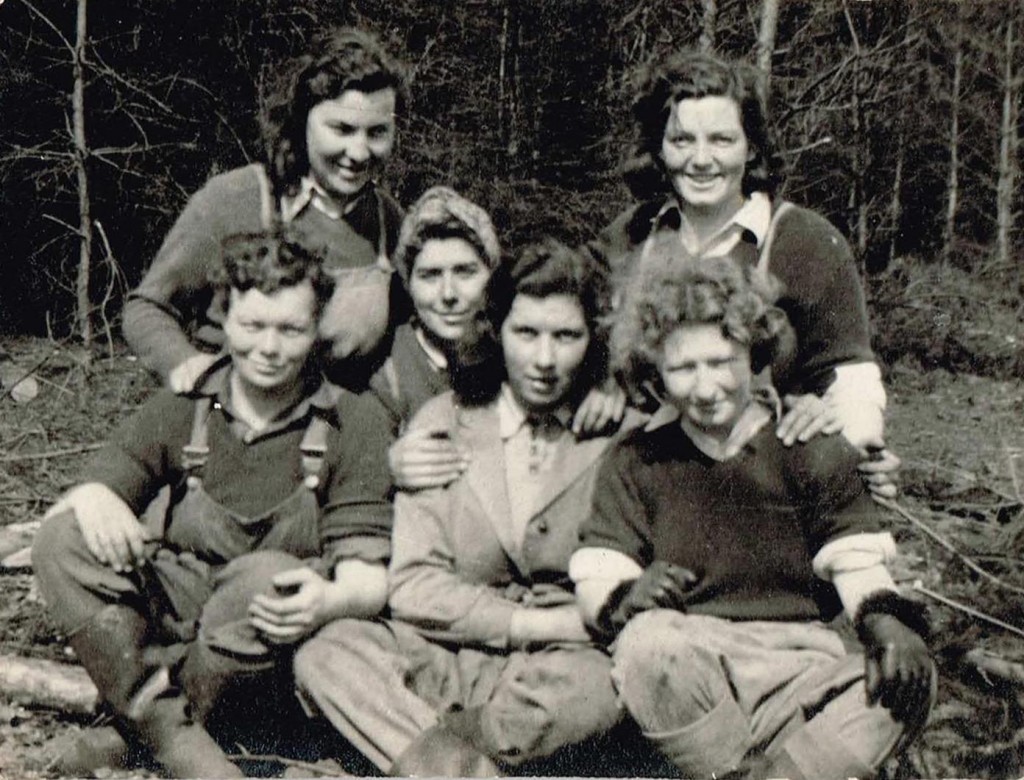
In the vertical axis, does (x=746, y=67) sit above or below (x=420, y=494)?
above

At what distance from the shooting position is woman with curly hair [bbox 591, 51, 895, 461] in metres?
3.09

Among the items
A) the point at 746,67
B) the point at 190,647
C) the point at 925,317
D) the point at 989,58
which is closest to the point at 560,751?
the point at 190,647

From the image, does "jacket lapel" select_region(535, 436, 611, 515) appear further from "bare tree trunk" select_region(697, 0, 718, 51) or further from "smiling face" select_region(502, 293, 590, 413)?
"bare tree trunk" select_region(697, 0, 718, 51)

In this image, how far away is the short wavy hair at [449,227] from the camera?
10.1 ft

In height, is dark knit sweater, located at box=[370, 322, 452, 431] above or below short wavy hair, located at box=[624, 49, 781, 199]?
below

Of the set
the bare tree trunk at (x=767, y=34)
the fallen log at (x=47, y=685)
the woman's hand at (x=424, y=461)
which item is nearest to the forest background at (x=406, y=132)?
the bare tree trunk at (x=767, y=34)

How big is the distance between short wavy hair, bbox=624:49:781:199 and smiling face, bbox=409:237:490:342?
0.54 m

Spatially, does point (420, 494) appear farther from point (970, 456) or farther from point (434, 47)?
point (970, 456)

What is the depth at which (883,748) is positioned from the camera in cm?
238

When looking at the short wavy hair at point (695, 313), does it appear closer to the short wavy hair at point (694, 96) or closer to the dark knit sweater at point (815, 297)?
the dark knit sweater at point (815, 297)

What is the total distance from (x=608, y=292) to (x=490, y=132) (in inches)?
96.5

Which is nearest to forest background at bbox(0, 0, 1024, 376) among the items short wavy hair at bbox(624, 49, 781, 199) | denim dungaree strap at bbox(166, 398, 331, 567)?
short wavy hair at bbox(624, 49, 781, 199)

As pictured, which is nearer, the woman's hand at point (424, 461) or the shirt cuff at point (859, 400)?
the woman's hand at point (424, 461)

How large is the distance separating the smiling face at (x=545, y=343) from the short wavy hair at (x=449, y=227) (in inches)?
9.3
